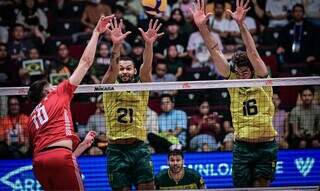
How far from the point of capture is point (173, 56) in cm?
1677

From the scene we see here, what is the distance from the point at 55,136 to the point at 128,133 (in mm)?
1845

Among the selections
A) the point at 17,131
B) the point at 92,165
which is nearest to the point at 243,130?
the point at 92,165

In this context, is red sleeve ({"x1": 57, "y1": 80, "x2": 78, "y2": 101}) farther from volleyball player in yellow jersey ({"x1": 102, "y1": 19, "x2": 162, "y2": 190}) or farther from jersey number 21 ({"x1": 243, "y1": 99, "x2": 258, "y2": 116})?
jersey number 21 ({"x1": 243, "y1": 99, "x2": 258, "y2": 116})

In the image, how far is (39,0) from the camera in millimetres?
18672

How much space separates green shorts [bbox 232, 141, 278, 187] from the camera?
10.6m

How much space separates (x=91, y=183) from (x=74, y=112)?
5.69ft

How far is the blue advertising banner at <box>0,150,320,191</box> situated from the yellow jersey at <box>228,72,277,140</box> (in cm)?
320

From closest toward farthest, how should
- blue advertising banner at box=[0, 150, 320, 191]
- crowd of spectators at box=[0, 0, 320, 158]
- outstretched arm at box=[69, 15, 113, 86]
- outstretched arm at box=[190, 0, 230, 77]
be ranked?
outstretched arm at box=[69, 15, 113, 86] → outstretched arm at box=[190, 0, 230, 77] → blue advertising banner at box=[0, 150, 320, 191] → crowd of spectators at box=[0, 0, 320, 158]

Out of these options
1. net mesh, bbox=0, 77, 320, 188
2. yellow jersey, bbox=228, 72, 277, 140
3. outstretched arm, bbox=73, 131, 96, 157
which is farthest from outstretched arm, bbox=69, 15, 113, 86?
yellow jersey, bbox=228, 72, 277, 140

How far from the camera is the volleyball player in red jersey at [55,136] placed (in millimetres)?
9062

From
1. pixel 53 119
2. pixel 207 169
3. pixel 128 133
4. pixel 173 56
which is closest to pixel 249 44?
pixel 128 133

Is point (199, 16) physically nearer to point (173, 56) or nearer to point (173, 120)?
point (173, 120)

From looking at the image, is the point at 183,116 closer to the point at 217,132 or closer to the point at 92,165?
the point at 217,132

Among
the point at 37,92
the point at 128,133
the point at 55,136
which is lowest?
the point at 128,133
